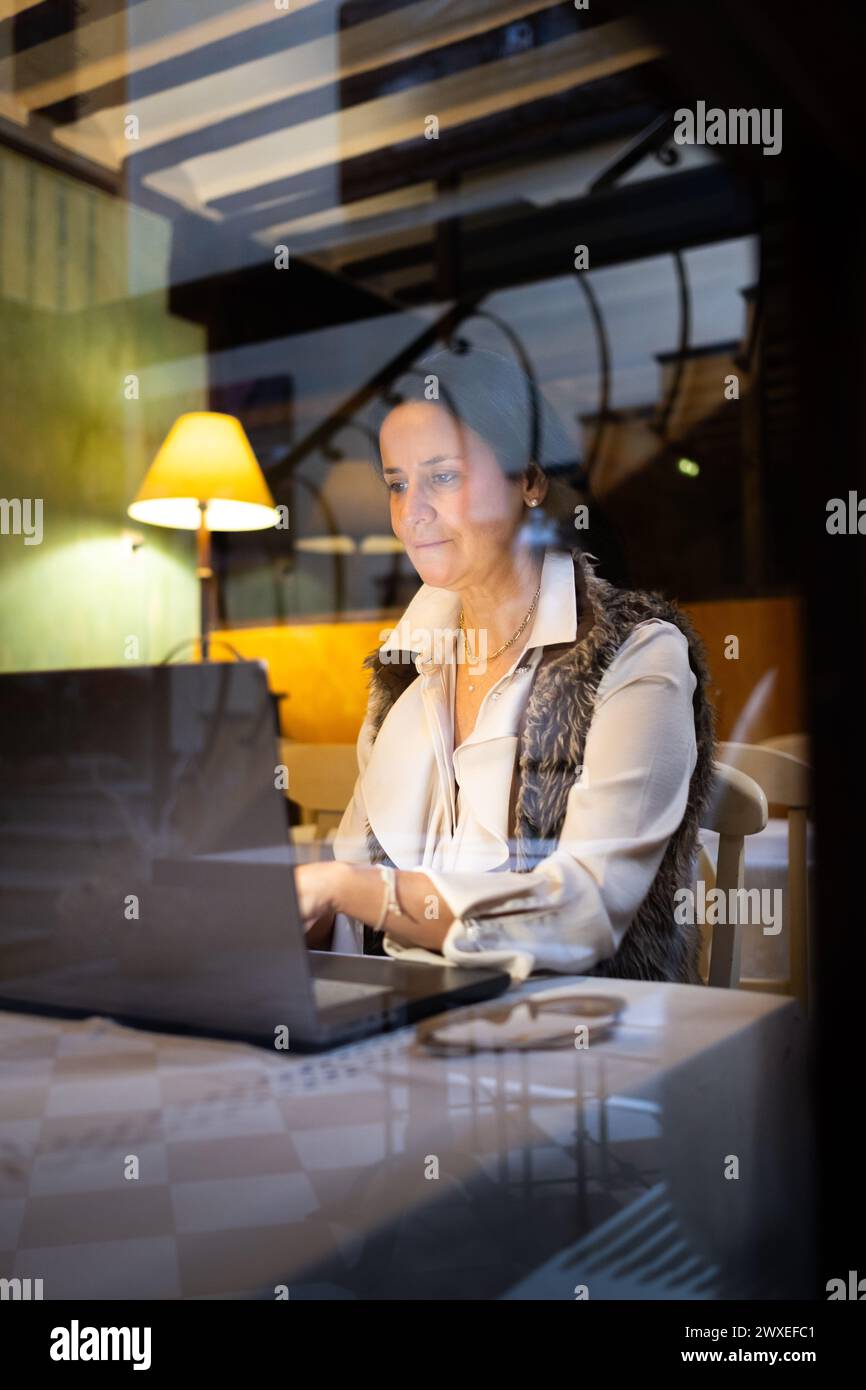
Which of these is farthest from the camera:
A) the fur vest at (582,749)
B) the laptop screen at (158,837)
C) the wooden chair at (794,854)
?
the fur vest at (582,749)

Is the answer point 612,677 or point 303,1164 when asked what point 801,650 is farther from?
point 303,1164

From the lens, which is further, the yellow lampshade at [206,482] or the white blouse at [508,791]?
the yellow lampshade at [206,482]

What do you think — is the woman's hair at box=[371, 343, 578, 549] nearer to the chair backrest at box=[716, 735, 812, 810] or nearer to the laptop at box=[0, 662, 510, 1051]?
the chair backrest at box=[716, 735, 812, 810]

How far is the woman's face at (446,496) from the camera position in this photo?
3.58ft

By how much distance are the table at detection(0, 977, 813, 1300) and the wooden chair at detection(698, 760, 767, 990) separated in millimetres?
59

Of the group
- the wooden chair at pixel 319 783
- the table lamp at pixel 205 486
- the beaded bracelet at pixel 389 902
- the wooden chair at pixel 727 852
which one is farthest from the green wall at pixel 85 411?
the wooden chair at pixel 727 852

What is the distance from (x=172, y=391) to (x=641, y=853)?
26.3 inches

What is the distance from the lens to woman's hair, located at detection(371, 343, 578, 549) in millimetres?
1047

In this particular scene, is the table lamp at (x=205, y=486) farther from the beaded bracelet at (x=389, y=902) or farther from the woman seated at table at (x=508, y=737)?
the beaded bracelet at (x=389, y=902)

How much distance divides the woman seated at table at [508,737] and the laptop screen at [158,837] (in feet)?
0.52

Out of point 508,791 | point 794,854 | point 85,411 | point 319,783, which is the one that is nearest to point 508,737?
point 508,791

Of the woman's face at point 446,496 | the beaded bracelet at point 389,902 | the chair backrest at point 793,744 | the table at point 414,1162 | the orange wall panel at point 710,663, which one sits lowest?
the table at point 414,1162

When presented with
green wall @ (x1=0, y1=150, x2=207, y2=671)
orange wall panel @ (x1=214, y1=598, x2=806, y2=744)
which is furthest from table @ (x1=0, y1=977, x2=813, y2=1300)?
green wall @ (x1=0, y1=150, x2=207, y2=671)
